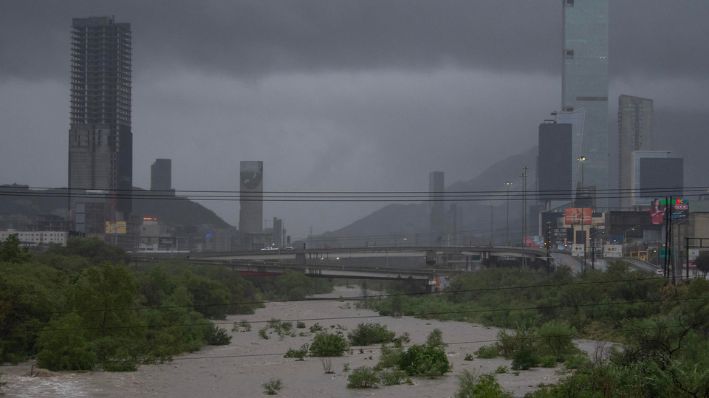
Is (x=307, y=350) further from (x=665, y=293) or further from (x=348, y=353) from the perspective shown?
(x=665, y=293)

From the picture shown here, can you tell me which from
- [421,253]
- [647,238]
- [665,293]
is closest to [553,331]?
[665,293]

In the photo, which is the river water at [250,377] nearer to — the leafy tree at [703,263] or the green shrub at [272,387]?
the green shrub at [272,387]

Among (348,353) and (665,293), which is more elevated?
(665,293)

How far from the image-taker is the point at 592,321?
8169 cm

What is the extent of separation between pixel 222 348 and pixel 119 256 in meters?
43.0

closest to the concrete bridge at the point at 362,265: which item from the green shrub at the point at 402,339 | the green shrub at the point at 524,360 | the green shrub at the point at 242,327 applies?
the green shrub at the point at 242,327

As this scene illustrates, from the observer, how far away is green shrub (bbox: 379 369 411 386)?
53594 mm

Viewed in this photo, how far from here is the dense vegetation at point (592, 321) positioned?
121 ft

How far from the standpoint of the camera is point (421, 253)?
516 feet

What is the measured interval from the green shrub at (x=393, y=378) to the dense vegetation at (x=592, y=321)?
6512 millimetres

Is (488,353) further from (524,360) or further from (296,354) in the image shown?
(296,354)

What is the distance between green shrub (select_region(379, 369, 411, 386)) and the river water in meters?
0.68

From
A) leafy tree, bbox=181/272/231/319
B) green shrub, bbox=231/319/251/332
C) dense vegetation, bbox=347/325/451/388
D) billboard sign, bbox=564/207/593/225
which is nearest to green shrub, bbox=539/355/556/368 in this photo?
dense vegetation, bbox=347/325/451/388

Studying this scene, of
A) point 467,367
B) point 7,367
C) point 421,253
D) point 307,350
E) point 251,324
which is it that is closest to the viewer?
point 7,367
